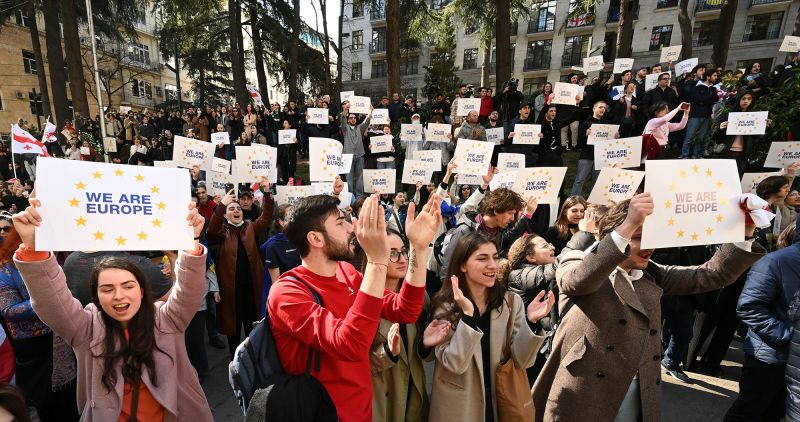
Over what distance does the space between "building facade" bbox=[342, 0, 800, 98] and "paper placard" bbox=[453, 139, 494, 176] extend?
1865 cm

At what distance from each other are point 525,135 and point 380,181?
10.7 ft

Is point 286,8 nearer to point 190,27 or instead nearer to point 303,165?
point 190,27

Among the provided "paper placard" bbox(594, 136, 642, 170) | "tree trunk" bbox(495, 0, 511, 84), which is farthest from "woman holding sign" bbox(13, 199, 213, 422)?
"tree trunk" bbox(495, 0, 511, 84)

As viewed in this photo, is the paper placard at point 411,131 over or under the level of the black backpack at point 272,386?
over

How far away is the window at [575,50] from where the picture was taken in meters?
35.3

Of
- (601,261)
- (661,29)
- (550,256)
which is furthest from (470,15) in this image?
(661,29)

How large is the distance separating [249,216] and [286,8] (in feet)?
62.3

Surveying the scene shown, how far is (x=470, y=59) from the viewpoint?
132ft

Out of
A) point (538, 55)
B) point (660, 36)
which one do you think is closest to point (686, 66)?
point (660, 36)

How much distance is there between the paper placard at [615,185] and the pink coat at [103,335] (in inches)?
169

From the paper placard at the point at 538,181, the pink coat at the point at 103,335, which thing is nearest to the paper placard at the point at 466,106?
the paper placard at the point at 538,181

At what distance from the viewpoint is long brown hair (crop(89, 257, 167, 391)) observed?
1.95 meters

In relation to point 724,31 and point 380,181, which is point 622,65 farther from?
point 380,181

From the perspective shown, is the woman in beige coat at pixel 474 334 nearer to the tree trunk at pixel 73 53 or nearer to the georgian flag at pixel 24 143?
the georgian flag at pixel 24 143
